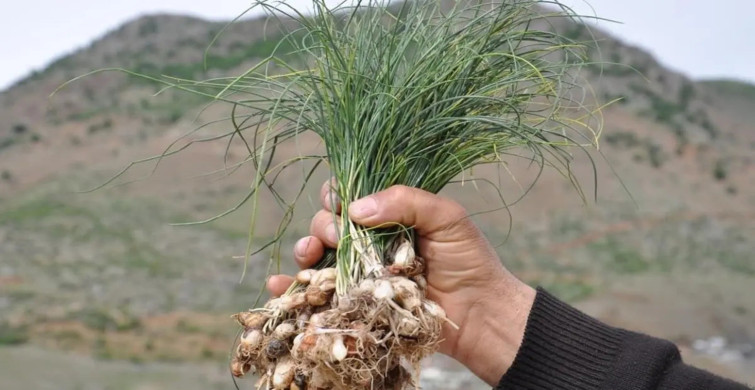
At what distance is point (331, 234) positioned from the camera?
1899 millimetres

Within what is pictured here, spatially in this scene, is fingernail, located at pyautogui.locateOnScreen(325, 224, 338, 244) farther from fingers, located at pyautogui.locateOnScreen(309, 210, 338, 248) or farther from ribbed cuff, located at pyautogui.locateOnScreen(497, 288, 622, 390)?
ribbed cuff, located at pyautogui.locateOnScreen(497, 288, 622, 390)

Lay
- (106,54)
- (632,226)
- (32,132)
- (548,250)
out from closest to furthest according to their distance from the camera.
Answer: (548,250)
(632,226)
(32,132)
(106,54)

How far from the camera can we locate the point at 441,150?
191 centimetres

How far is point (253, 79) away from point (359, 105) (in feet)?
0.85

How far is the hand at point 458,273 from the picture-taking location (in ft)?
6.00

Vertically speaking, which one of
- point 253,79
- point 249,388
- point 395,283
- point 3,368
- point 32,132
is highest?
point 253,79

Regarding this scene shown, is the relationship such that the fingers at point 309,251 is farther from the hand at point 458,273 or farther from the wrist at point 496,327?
the wrist at point 496,327

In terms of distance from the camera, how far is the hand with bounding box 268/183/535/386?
6.00ft

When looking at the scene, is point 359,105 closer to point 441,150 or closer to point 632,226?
point 441,150

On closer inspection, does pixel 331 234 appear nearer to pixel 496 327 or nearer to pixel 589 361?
pixel 496 327

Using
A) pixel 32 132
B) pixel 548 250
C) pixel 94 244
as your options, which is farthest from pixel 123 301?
pixel 32 132

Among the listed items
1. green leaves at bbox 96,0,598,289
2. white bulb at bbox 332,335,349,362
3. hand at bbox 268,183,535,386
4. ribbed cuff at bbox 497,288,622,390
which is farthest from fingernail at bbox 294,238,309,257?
ribbed cuff at bbox 497,288,622,390

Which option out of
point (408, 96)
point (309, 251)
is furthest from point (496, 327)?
point (408, 96)

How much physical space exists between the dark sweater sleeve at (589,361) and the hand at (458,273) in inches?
2.1
